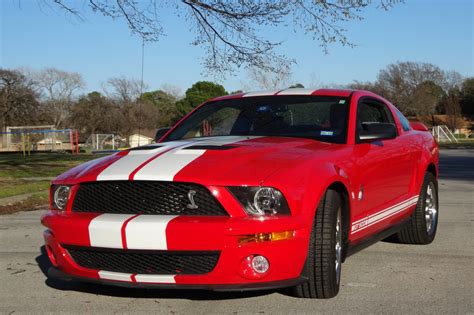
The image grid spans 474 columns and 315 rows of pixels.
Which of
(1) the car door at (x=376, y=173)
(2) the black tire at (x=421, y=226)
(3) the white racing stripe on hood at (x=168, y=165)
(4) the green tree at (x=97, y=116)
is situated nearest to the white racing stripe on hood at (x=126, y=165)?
(3) the white racing stripe on hood at (x=168, y=165)

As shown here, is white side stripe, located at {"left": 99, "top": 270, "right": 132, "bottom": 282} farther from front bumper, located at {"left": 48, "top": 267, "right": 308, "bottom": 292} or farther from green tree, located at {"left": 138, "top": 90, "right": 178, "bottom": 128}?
green tree, located at {"left": 138, "top": 90, "right": 178, "bottom": 128}

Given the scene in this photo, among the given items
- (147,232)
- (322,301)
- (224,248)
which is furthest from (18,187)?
(224,248)

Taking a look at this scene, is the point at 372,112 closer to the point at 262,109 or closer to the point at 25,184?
the point at 262,109

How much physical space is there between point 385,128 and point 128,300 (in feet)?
8.26

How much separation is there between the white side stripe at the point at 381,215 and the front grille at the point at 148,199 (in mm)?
1425

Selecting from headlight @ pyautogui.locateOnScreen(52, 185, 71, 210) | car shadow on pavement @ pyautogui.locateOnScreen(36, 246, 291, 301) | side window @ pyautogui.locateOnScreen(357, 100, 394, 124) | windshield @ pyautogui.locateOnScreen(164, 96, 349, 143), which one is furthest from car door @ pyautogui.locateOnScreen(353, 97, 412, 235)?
headlight @ pyautogui.locateOnScreen(52, 185, 71, 210)

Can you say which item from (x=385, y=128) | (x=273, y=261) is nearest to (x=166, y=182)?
(x=273, y=261)

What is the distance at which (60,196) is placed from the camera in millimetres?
4109

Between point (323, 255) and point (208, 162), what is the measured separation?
3.22 feet

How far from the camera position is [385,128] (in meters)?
4.87

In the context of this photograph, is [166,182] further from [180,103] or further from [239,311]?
[180,103]

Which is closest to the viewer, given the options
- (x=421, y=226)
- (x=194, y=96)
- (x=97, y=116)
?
(x=421, y=226)

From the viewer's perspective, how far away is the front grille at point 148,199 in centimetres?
359

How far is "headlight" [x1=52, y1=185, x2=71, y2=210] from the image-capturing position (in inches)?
160
